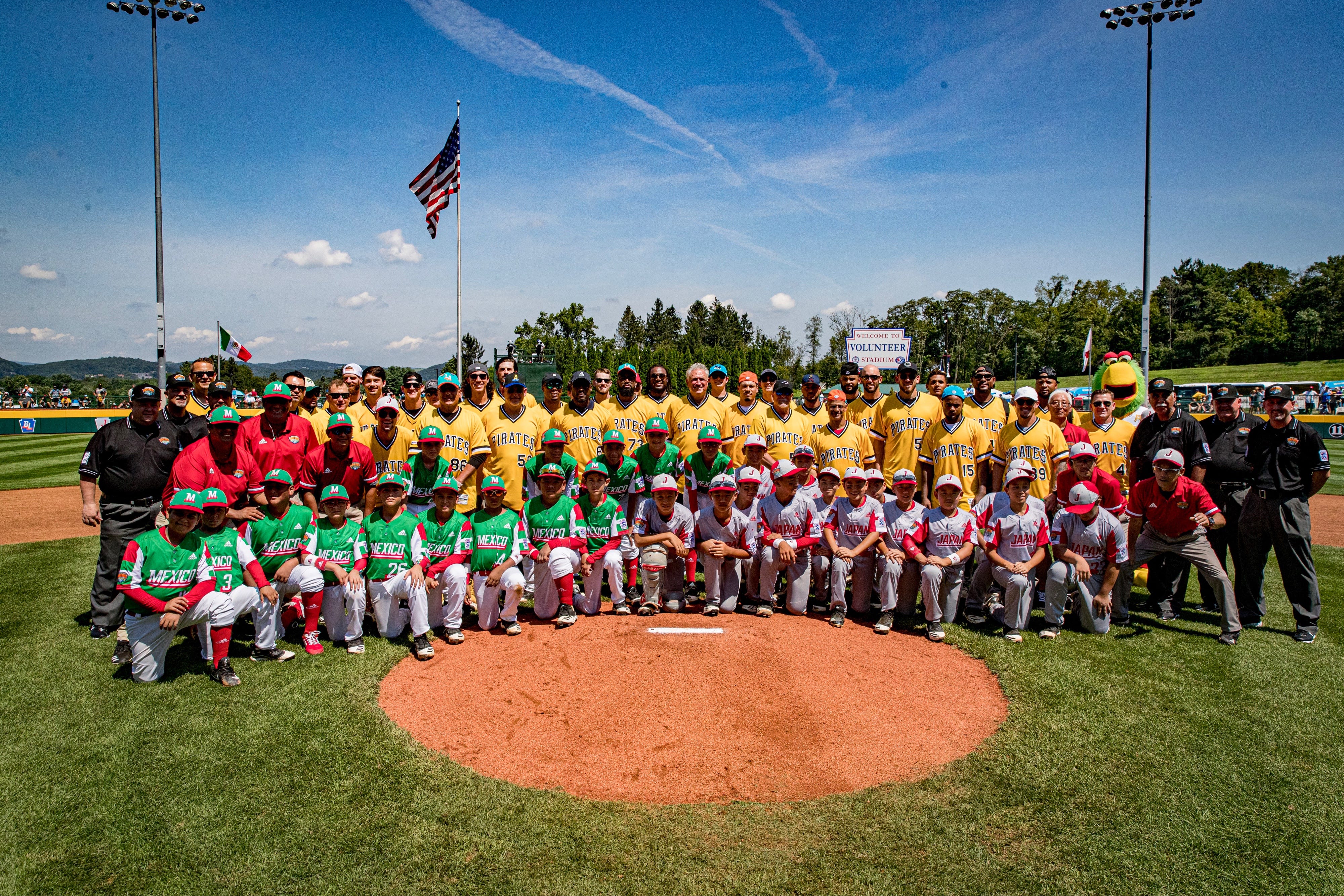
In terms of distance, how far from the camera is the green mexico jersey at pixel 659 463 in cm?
765

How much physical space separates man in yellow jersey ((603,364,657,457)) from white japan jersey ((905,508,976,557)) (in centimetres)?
322

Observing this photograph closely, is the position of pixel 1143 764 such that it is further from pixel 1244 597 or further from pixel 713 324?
pixel 713 324

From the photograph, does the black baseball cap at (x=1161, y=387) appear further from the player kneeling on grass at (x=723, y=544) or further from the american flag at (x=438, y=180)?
the american flag at (x=438, y=180)

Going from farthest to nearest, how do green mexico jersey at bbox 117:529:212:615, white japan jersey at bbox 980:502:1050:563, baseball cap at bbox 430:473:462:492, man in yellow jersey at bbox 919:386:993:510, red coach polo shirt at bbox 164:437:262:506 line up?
man in yellow jersey at bbox 919:386:993:510
white japan jersey at bbox 980:502:1050:563
baseball cap at bbox 430:473:462:492
red coach polo shirt at bbox 164:437:262:506
green mexico jersey at bbox 117:529:212:615

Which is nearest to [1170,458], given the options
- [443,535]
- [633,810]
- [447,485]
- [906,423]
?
[906,423]

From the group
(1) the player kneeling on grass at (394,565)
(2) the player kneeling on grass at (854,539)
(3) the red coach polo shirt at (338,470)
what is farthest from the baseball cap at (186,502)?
(2) the player kneeling on grass at (854,539)

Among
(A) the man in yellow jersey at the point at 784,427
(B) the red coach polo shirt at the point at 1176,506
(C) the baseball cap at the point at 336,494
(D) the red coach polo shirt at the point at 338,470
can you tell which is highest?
(A) the man in yellow jersey at the point at 784,427

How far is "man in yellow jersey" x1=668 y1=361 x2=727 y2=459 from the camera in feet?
26.5

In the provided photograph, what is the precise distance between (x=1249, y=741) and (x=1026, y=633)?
213 cm

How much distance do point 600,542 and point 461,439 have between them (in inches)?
74.7

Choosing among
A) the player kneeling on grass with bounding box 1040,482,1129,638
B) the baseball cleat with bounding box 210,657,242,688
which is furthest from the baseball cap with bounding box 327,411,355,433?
the player kneeling on grass with bounding box 1040,482,1129,638

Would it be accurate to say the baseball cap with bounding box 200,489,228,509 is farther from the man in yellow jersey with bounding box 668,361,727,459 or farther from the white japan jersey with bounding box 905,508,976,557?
the white japan jersey with bounding box 905,508,976,557

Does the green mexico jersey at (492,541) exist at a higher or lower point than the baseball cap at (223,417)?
lower

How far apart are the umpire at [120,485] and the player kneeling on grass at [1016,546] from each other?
7.99m
